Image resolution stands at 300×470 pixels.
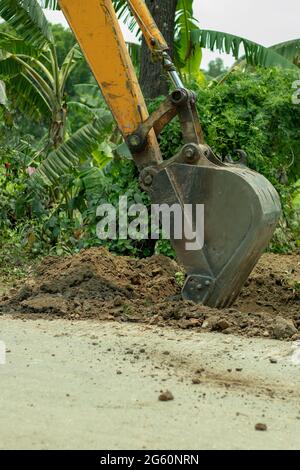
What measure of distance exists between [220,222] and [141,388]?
2.27m

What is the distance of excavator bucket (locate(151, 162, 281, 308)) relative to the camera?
23.4ft

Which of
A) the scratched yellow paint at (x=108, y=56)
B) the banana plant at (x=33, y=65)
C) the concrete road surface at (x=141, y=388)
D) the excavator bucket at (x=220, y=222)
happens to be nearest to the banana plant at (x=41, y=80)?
the banana plant at (x=33, y=65)

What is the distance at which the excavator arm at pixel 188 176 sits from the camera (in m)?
7.18

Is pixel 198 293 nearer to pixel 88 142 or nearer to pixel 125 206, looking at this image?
pixel 125 206

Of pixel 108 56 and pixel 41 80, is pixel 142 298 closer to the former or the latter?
pixel 108 56

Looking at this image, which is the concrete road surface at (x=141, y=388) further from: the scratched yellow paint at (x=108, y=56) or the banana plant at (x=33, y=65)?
the banana plant at (x=33, y=65)

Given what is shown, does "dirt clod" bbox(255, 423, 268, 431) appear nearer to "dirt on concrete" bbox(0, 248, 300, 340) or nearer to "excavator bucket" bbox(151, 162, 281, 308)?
"dirt on concrete" bbox(0, 248, 300, 340)

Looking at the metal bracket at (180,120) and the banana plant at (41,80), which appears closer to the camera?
the metal bracket at (180,120)

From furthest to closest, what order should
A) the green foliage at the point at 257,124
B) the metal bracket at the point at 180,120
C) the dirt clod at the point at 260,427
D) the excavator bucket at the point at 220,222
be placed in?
1. the green foliage at the point at 257,124
2. the metal bracket at the point at 180,120
3. the excavator bucket at the point at 220,222
4. the dirt clod at the point at 260,427

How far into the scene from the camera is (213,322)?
6816 millimetres

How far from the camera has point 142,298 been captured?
7863 mm

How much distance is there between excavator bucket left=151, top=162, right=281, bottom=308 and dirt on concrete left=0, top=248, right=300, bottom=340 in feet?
0.75

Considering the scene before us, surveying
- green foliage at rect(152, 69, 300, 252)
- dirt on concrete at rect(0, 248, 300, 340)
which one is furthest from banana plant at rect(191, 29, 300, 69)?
dirt on concrete at rect(0, 248, 300, 340)

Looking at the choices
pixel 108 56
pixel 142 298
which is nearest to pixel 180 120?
pixel 108 56
